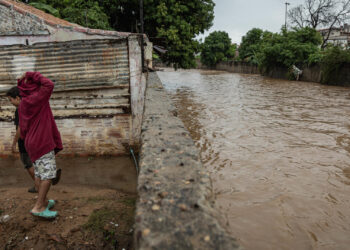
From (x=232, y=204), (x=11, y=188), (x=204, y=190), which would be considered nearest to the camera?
(x=204, y=190)

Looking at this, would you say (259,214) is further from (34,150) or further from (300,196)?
(34,150)

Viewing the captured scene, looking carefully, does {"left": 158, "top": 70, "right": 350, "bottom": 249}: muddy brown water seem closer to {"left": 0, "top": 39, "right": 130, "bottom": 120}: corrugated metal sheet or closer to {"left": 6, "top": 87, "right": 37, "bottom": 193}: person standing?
{"left": 0, "top": 39, "right": 130, "bottom": 120}: corrugated metal sheet

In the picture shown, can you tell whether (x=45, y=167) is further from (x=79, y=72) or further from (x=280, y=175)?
(x=280, y=175)

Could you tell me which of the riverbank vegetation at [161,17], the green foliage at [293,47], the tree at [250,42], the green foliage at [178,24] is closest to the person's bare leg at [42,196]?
the riverbank vegetation at [161,17]

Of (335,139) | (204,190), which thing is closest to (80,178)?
(204,190)

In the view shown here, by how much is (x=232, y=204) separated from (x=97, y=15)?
32.2ft

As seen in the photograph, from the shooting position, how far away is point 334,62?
17.1 meters

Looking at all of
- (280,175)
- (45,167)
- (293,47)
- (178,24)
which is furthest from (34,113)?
(293,47)

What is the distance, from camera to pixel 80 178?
4.20 m

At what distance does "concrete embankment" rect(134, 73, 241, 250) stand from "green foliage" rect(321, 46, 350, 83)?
18621 mm

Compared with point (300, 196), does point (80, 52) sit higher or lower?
higher

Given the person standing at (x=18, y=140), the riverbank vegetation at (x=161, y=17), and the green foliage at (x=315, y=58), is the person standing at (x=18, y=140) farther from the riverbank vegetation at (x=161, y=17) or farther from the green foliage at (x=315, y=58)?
the green foliage at (x=315, y=58)

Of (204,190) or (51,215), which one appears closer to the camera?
(204,190)

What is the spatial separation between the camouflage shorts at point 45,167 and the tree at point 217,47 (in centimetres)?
4703
